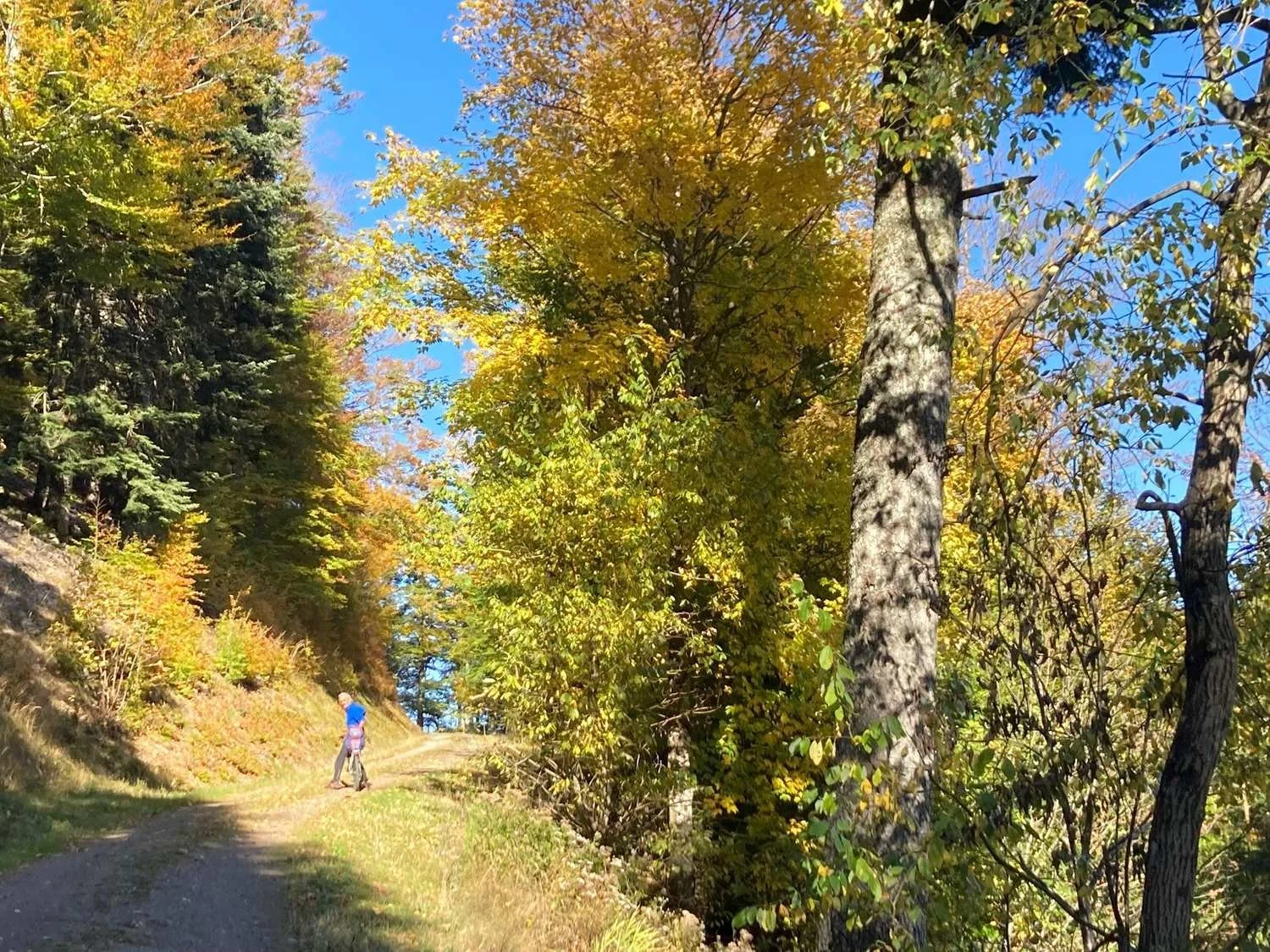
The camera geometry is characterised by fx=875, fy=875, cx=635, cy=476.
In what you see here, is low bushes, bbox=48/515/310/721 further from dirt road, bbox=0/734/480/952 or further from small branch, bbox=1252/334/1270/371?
small branch, bbox=1252/334/1270/371

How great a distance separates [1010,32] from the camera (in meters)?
3.96

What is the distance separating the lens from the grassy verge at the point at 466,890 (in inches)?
219

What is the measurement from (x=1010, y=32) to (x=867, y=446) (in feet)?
6.72

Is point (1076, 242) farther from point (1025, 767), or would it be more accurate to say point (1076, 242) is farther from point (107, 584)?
point (107, 584)

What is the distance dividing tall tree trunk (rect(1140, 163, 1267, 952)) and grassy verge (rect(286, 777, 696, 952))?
3.32 metres

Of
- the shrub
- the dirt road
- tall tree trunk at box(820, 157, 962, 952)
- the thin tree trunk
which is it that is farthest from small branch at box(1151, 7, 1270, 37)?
the shrub

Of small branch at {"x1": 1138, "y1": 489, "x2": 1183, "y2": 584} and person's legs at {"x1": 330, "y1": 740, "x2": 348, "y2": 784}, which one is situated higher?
small branch at {"x1": 1138, "y1": 489, "x2": 1183, "y2": 584}

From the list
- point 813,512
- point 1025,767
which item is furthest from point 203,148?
point 1025,767

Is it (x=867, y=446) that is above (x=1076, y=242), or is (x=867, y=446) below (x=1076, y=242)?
below

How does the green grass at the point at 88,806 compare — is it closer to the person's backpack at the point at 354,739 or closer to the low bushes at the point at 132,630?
the person's backpack at the point at 354,739

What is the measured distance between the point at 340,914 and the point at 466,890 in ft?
3.48

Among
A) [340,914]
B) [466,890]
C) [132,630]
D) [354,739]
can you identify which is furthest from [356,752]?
[340,914]

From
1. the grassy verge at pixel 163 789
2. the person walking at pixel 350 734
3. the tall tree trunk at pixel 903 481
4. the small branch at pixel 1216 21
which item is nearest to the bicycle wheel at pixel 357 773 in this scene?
the person walking at pixel 350 734

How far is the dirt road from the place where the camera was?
5.13m
